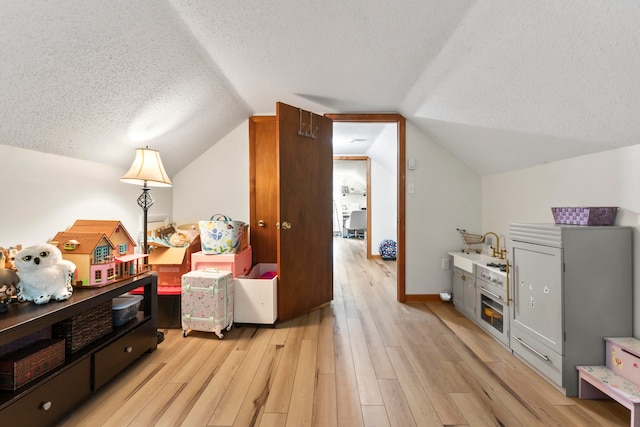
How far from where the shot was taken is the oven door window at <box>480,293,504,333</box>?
2.14m

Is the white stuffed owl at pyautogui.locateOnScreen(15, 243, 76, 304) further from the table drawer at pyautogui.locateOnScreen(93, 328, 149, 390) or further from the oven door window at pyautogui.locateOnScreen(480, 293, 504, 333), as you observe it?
the oven door window at pyautogui.locateOnScreen(480, 293, 504, 333)

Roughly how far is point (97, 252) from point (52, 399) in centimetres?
72

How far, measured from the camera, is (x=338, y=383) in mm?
1645

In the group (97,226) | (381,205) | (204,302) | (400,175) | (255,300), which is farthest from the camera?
(381,205)

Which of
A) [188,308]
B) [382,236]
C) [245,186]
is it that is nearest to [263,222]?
[245,186]

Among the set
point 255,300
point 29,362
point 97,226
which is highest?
point 97,226

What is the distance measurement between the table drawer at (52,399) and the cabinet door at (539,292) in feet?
8.12

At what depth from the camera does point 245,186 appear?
3.16 m

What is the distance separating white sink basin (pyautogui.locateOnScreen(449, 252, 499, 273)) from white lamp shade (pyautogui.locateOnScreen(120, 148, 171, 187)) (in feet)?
8.72

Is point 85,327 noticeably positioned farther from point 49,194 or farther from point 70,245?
point 49,194

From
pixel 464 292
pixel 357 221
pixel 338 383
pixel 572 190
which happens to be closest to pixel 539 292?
pixel 572 190

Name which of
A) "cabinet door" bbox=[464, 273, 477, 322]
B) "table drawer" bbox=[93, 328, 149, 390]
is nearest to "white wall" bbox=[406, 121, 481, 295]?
"cabinet door" bbox=[464, 273, 477, 322]

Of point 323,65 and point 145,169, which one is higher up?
point 323,65

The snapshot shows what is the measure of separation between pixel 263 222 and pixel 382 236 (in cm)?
303
